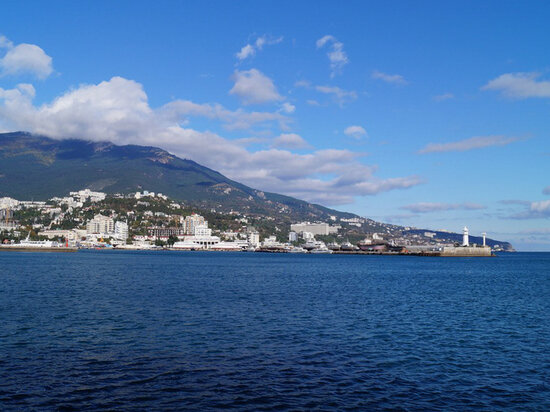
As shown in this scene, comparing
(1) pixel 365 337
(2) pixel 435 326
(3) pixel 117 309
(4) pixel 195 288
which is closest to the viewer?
(1) pixel 365 337

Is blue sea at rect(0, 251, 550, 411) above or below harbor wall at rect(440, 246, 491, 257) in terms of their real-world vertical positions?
below

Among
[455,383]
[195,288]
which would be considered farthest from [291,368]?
[195,288]

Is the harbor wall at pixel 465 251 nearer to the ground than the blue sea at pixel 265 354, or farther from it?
farther from it

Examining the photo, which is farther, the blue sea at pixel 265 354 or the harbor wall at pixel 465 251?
the harbor wall at pixel 465 251

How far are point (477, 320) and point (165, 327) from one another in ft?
62.6

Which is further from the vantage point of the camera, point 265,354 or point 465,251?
point 465,251

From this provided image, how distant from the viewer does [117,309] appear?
29281 millimetres

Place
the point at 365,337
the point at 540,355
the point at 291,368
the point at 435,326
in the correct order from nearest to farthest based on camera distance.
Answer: the point at 291,368 < the point at 540,355 < the point at 365,337 < the point at 435,326

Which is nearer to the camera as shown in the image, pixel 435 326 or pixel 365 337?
pixel 365 337

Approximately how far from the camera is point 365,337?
906 inches

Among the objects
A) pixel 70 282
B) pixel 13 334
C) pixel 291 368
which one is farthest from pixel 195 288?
pixel 291 368

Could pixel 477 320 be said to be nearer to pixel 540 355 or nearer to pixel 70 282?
pixel 540 355

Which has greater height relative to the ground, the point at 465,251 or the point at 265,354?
the point at 465,251

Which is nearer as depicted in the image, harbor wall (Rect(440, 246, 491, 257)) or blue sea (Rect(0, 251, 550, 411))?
blue sea (Rect(0, 251, 550, 411))
